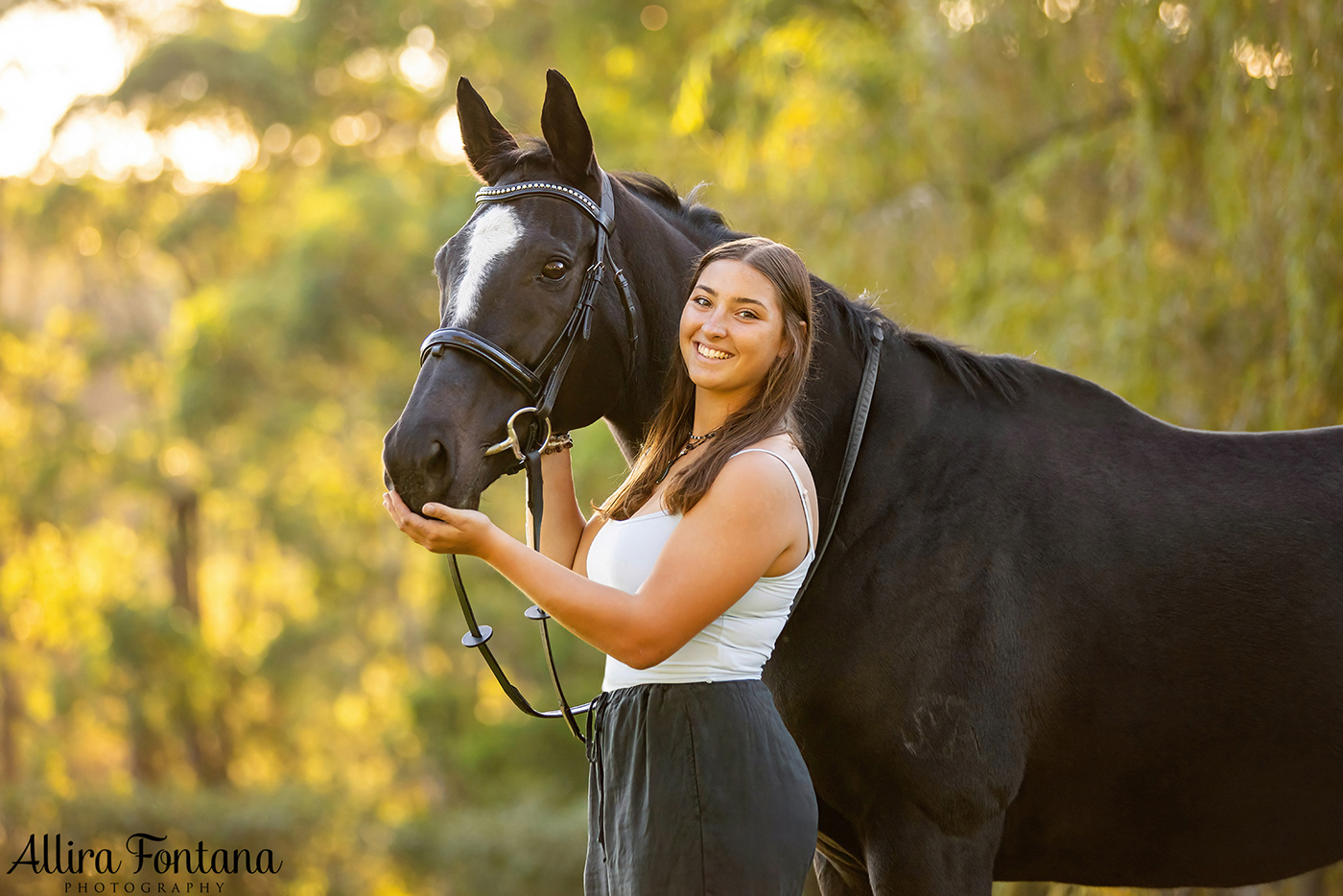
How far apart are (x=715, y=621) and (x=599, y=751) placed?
0.38 meters

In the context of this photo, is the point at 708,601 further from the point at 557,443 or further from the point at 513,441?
the point at 557,443

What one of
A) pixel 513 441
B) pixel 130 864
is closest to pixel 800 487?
pixel 513 441

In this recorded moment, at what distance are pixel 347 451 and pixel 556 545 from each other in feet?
53.8

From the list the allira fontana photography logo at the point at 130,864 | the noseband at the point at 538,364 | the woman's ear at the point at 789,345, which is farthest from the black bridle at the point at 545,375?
the allira fontana photography logo at the point at 130,864

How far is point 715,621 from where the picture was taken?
1.99m

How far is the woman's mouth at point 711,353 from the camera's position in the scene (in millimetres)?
2100

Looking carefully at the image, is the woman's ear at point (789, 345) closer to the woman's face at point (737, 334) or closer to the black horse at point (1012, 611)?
the woman's face at point (737, 334)

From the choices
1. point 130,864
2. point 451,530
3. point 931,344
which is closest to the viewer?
point 451,530

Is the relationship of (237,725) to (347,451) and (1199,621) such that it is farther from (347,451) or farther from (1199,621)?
(1199,621)

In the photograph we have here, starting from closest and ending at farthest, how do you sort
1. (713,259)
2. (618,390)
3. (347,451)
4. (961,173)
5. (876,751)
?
(713,259) < (876,751) < (618,390) < (961,173) < (347,451)

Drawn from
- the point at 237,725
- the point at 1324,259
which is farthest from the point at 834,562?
the point at 237,725

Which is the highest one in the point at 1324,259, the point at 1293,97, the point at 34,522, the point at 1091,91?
the point at 1091,91

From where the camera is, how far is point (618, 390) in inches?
102

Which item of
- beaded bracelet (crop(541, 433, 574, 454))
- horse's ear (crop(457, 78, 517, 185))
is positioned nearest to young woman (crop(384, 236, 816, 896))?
beaded bracelet (crop(541, 433, 574, 454))
